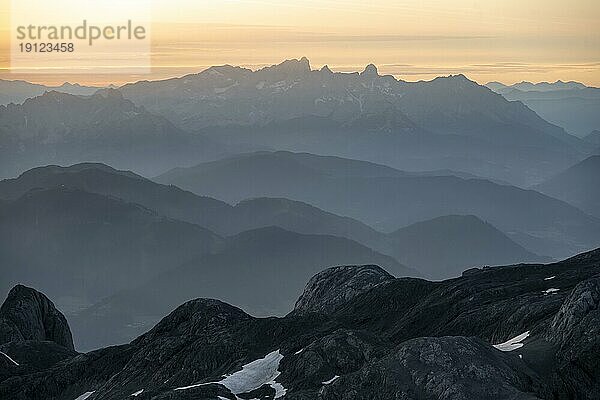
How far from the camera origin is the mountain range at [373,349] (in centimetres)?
9112

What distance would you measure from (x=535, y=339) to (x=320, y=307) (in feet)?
289

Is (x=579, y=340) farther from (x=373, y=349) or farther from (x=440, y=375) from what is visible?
(x=373, y=349)

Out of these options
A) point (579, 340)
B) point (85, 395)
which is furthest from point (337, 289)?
point (579, 340)

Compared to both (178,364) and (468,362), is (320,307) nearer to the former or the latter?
(178,364)

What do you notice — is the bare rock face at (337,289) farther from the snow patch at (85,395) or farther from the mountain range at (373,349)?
the snow patch at (85,395)

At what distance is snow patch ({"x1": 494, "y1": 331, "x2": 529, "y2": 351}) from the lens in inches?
4017

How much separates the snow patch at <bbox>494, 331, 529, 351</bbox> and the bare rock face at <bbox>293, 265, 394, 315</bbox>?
243 feet

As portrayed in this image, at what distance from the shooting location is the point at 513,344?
344 feet

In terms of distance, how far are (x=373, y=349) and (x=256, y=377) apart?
15.1 meters

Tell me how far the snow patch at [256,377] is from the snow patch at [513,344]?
84.7 ft

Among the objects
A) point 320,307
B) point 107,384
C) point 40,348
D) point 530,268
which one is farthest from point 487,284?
point 40,348

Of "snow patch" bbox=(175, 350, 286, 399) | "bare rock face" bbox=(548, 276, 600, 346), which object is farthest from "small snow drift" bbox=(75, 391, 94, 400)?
"bare rock face" bbox=(548, 276, 600, 346)

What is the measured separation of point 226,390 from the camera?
104875mm

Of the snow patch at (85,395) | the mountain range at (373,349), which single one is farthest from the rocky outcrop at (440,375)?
the snow patch at (85,395)
